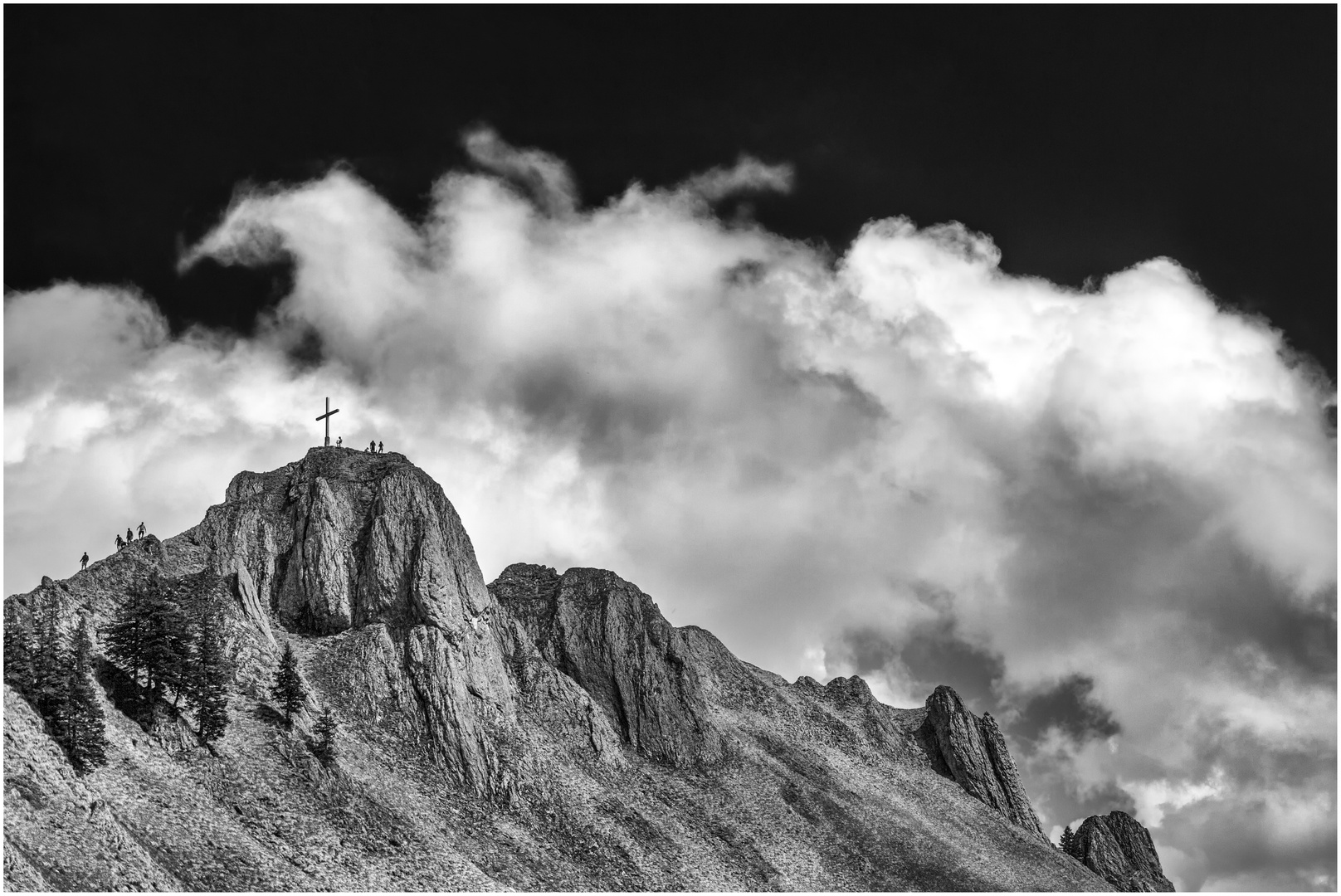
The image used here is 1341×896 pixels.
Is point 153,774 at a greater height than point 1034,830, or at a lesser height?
lesser

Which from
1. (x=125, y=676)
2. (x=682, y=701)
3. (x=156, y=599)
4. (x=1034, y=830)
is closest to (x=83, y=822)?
(x=125, y=676)

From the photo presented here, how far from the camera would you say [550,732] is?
310 feet

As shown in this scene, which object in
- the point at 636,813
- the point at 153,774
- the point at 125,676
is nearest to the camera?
the point at 153,774

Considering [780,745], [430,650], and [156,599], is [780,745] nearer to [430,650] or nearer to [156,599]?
[430,650]

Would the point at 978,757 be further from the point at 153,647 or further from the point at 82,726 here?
the point at 82,726

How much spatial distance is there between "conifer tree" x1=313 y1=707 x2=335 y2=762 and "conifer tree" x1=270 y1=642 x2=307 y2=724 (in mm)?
1622

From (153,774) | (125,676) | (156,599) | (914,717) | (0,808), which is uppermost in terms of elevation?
(914,717)

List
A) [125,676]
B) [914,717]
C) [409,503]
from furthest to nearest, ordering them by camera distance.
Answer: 1. [914,717]
2. [409,503]
3. [125,676]

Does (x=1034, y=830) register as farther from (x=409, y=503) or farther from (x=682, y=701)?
(x=409, y=503)

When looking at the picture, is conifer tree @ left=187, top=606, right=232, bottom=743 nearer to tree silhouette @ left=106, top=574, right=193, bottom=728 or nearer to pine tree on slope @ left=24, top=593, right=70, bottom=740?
tree silhouette @ left=106, top=574, right=193, bottom=728

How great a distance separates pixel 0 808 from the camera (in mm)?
50250

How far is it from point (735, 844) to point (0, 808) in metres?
53.1

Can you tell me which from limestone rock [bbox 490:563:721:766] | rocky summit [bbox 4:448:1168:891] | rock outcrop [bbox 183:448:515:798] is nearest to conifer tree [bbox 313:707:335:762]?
rocky summit [bbox 4:448:1168:891]

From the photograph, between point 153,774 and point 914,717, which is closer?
point 153,774
